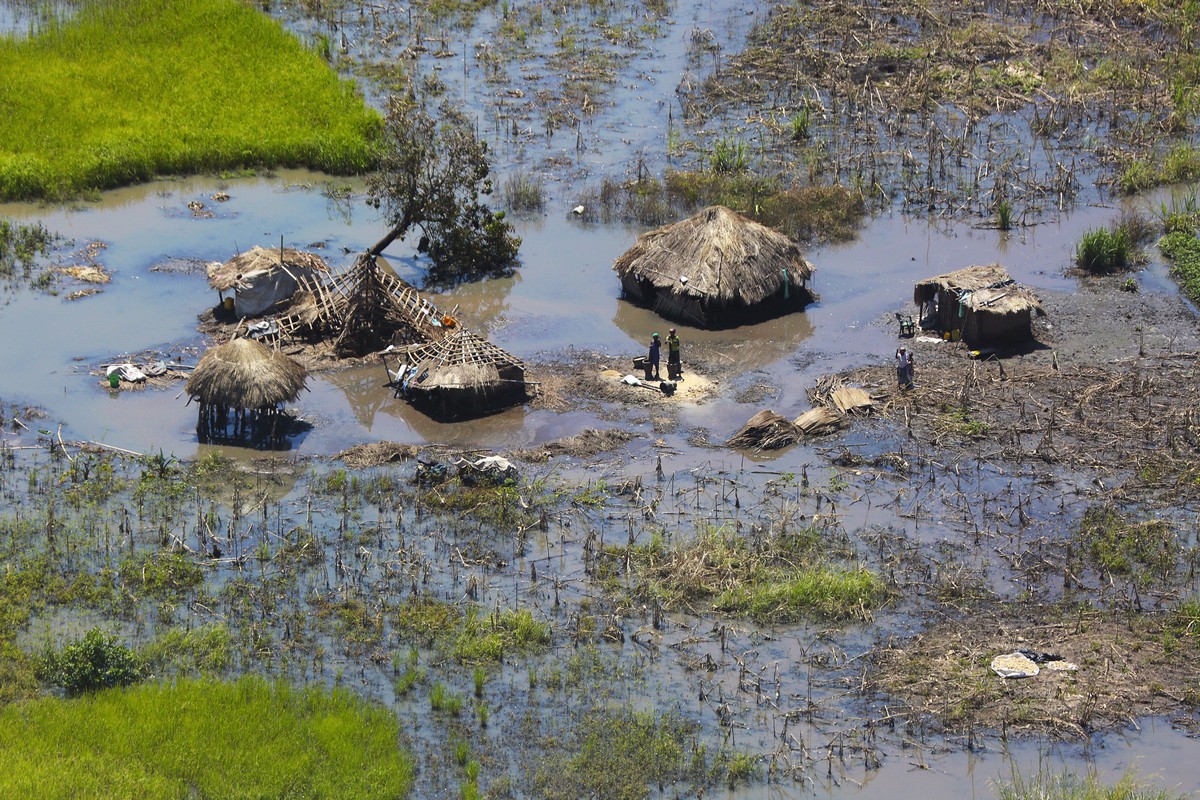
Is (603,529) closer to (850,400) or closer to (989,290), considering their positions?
(850,400)

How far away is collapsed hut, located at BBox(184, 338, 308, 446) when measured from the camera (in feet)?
58.9

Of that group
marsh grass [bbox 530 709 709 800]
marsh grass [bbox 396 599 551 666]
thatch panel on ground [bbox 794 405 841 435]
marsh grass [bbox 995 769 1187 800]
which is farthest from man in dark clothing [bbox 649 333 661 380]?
marsh grass [bbox 995 769 1187 800]

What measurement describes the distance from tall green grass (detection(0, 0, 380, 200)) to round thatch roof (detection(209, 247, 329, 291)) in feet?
17.7

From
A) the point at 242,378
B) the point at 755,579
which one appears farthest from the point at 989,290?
the point at 242,378

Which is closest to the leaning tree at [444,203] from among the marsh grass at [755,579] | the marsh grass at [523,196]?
the marsh grass at [523,196]

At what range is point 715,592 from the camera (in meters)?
15.1

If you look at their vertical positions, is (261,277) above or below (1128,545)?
above

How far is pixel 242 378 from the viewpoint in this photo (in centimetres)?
1791

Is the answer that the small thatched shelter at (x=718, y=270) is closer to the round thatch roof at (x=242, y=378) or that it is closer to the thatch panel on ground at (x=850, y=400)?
the thatch panel on ground at (x=850, y=400)

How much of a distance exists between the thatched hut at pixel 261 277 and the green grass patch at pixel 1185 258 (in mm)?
12784

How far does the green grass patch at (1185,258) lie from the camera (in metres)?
22.4

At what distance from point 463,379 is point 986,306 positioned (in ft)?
23.6

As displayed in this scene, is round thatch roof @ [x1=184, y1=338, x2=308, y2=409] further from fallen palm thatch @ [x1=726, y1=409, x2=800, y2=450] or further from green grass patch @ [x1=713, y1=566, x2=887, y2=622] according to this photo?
green grass patch @ [x1=713, y1=566, x2=887, y2=622]

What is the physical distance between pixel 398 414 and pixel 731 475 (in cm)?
460
